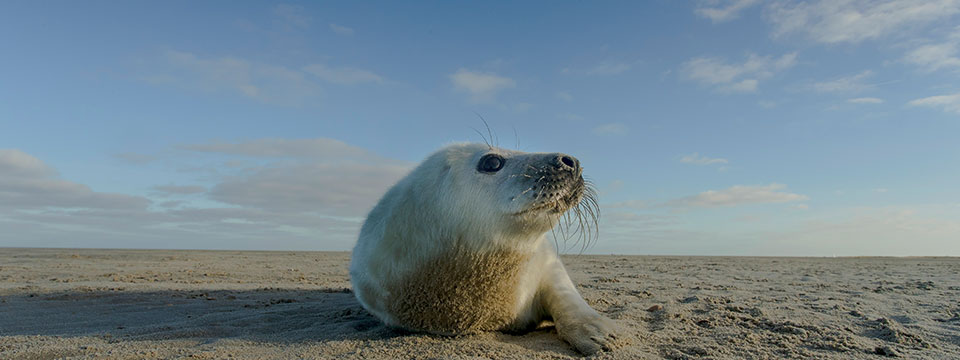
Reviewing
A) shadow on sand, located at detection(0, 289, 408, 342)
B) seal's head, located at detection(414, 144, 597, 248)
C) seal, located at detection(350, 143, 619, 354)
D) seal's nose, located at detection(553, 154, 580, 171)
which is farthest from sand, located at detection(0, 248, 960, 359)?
seal's nose, located at detection(553, 154, 580, 171)

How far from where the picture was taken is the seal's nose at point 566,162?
128 inches

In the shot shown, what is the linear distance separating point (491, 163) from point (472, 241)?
1.72 feet

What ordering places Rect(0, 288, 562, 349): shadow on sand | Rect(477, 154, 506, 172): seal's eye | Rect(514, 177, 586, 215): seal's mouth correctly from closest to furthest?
Rect(514, 177, 586, 215): seal's mouth
Rect(477, 154, 506, 172): seal's eye
Rect(0, 288, 562, 349): shadow on sand

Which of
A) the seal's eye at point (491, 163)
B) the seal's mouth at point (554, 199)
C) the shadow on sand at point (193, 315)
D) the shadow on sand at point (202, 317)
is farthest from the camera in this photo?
the shadow on sand at point (193, 315)

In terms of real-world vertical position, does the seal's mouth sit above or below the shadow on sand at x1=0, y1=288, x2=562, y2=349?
above

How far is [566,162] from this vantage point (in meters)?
3.34

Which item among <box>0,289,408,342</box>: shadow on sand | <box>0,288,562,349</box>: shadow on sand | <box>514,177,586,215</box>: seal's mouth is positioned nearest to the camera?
<box>514,177,586,215</box>: seal's mouth

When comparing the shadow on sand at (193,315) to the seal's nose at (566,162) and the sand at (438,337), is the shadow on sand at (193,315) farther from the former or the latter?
the seal's nose at (566,162)

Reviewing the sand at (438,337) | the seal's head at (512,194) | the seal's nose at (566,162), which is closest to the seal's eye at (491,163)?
the seal's head at (512,194)

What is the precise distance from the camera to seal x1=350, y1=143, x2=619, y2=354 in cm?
325

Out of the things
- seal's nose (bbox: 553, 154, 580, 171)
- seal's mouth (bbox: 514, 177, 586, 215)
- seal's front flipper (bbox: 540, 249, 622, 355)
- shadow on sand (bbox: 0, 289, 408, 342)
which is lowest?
shadow on sand (bbox: 0, 289, 408, 342)

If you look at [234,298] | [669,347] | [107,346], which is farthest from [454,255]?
[234,298]

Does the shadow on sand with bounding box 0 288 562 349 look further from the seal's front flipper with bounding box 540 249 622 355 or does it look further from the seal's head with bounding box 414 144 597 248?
the seal's head with bounding box 414 144 597 248

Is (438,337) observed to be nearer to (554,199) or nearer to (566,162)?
(554,199)
